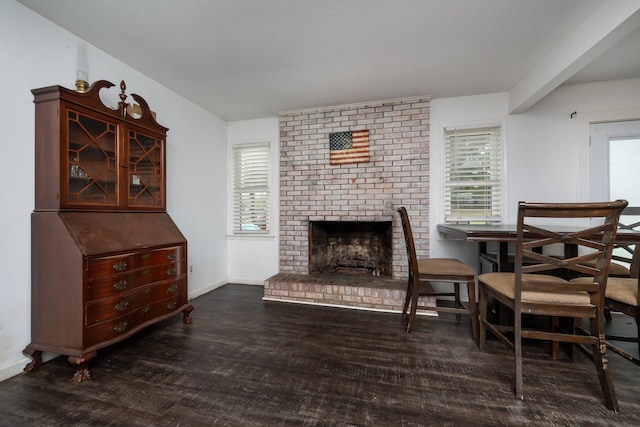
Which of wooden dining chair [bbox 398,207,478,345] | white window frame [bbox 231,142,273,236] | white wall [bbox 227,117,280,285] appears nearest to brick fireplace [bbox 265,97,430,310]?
white wall [bbox 227,117,280,285]

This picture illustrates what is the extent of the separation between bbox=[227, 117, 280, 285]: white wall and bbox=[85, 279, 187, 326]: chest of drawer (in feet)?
5.08

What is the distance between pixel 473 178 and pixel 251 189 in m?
3.15

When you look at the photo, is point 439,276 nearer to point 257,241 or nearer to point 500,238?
point 500,238

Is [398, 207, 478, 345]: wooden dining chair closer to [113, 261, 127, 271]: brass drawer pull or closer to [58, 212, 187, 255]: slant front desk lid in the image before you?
[58, 212, 187, 255]: slant front desk lid

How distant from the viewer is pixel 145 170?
95.2 inches

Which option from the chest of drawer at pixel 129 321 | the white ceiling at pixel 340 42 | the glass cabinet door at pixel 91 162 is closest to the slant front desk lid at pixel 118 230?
the glass cabinet door at pixel 91 162

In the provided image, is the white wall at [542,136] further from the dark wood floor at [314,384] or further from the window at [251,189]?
the window at [251,189]

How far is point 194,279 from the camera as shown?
3383mm

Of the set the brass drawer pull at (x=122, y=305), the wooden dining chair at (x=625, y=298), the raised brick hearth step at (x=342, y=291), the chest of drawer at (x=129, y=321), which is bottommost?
the raised brick hearth step at (x=342, y=291)

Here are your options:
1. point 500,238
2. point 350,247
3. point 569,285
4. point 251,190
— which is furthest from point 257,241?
point 569,285

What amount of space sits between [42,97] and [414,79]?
324 centimetres

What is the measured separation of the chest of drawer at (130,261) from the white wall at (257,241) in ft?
5.14

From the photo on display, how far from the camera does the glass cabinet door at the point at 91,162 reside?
5.97 ft

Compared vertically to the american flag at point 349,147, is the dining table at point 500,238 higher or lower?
lower
